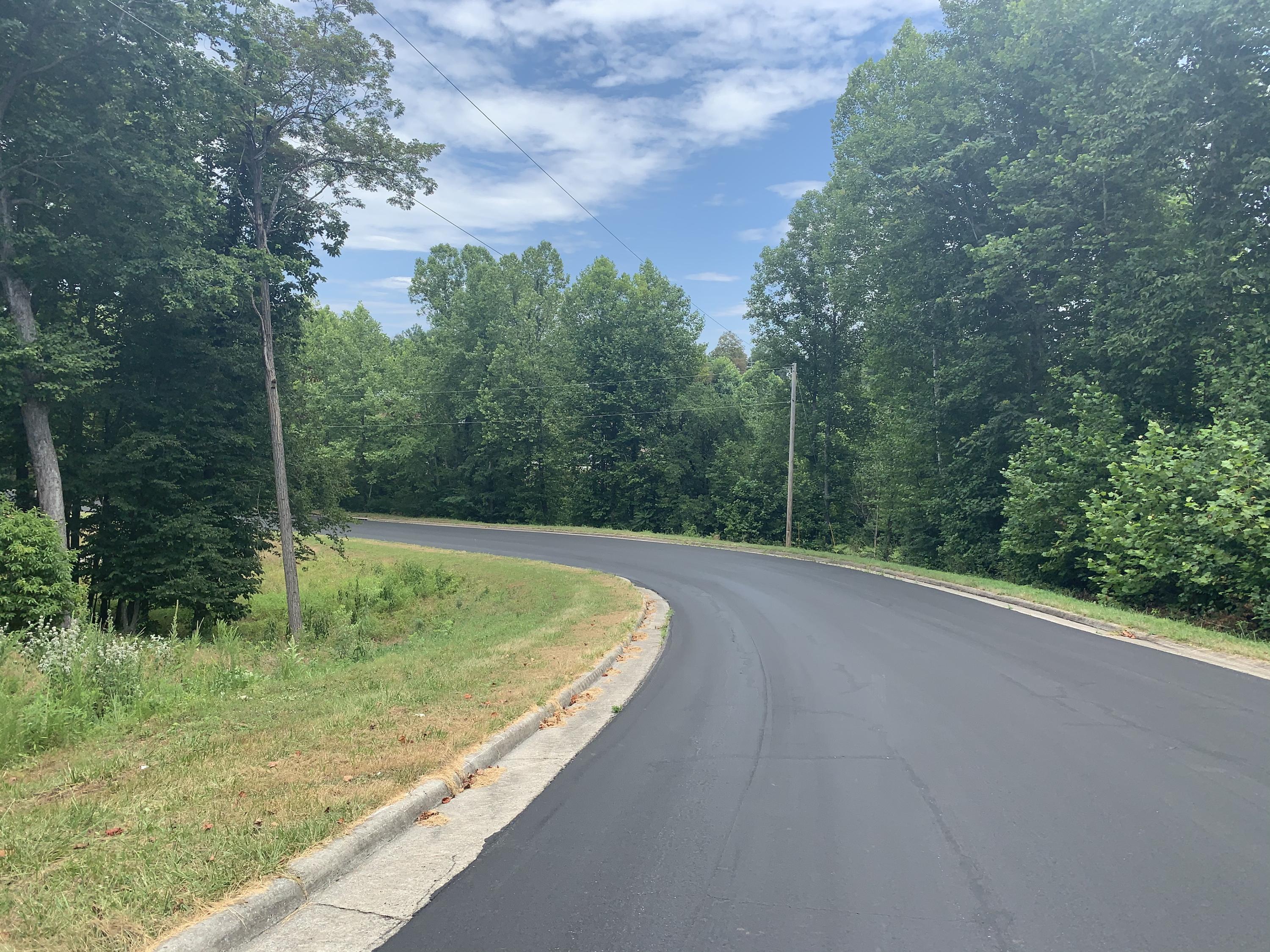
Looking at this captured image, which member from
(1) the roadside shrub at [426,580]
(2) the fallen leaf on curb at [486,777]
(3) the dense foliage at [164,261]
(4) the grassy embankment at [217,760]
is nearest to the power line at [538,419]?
(1) the roadside shrub at [426,580]

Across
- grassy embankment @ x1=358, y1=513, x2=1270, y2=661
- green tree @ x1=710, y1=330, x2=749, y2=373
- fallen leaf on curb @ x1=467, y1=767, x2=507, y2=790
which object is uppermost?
green tree @ x1=710, y1=330, x2=749, y2=373

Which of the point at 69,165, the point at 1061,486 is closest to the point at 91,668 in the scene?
the point at 69,165

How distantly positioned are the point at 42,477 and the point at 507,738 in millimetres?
12760

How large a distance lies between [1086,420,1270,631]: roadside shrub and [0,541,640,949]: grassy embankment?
9.36 meters

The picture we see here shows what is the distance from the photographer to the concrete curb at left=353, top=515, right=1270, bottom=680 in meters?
8.38

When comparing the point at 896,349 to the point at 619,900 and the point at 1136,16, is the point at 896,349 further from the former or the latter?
the point at 619,900

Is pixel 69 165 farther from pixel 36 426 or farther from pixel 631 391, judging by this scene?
pixel 631 391

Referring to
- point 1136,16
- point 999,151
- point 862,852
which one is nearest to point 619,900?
point 862,852

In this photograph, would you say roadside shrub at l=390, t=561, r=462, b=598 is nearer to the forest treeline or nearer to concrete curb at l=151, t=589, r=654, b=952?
the forest treeline

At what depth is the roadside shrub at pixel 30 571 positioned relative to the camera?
9.98 meters

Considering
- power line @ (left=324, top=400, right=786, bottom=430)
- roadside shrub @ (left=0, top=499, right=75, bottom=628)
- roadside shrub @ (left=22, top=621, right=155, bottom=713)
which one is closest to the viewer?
roadside shrub @ (left=22, top=621, right=155, bottom=713)

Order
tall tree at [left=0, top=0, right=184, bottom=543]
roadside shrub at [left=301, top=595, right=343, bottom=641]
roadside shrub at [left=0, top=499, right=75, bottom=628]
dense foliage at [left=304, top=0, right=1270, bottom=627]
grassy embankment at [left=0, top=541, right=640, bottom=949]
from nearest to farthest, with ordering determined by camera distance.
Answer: grassy embankment at [left=0, top=541, right=640, bottom=949], roadside shrub at [left=0, top=499, right=75, bottom=628], tall tree at [left=0, top=0, right=184, bottom=543], dense foliage at [left=304, top=0, right=1270, bottom=627], roadside shrub at [left=301, top=595, right=343, bottom=641]

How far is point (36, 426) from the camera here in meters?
13.2

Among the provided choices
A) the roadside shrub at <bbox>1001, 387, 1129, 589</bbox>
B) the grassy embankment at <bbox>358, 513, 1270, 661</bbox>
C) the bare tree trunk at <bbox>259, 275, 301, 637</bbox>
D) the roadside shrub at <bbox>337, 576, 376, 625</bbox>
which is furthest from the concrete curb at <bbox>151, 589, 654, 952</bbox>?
the roadside shrub at <bbox>337, 576, 376, 625</bbox>
